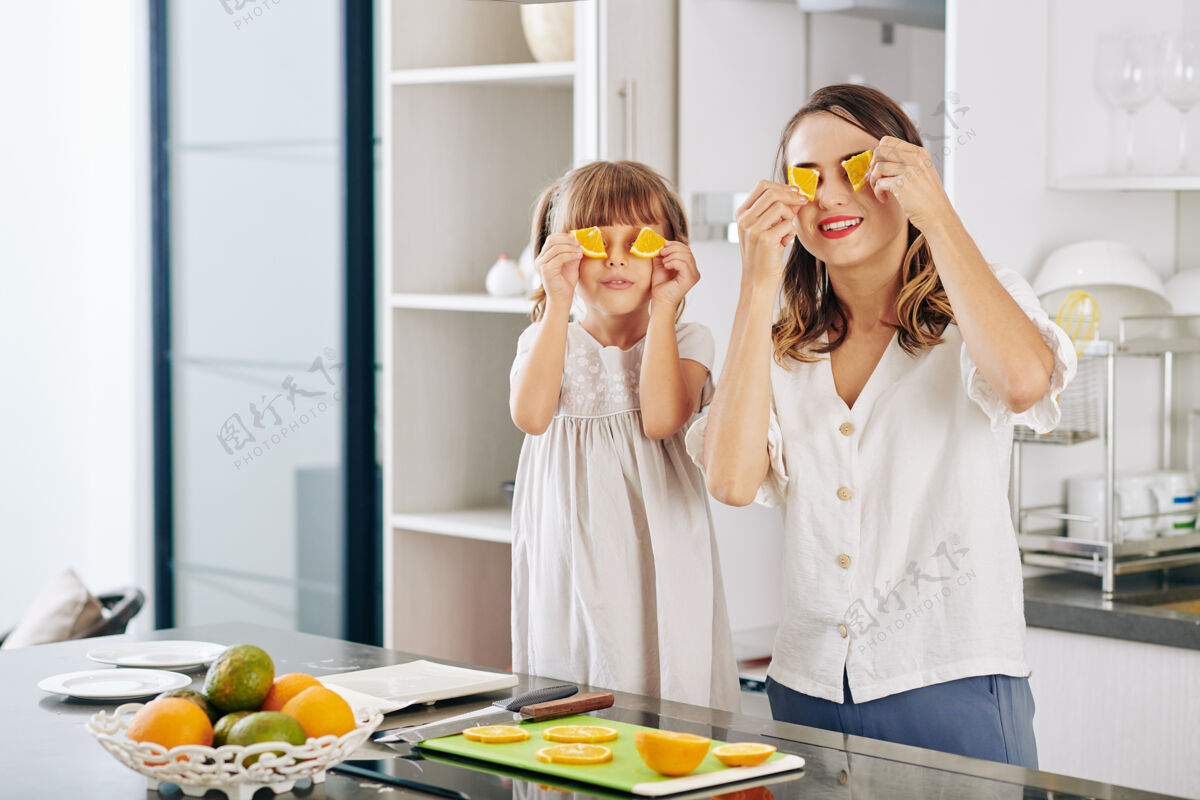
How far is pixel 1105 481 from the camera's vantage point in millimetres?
2391

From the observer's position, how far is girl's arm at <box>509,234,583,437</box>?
6.15 ft

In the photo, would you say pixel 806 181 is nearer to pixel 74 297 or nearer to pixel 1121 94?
pixel 1121 94

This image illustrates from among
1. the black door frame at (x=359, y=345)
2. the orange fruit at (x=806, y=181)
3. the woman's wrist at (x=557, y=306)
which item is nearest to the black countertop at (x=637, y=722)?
the woman's wrist at (x=557, y=306)

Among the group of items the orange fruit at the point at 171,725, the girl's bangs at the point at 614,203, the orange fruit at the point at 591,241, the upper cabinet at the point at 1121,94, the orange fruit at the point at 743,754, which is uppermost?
the upper cabinet at the point at 1121,94

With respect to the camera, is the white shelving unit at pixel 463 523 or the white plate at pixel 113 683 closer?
the white plate at pixel 113 683

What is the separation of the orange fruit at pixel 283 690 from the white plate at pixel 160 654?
52 centimetres

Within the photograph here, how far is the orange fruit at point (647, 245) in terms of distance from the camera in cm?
187

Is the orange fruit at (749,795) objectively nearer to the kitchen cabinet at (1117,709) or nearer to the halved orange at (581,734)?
the halved orange at (581,734)

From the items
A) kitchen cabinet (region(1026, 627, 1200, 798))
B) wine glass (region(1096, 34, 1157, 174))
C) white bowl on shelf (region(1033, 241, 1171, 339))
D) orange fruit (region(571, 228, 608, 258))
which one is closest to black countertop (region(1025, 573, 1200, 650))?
kitchen cabinet (region(1026, 627, 1200, 798))

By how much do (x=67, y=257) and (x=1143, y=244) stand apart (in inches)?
110

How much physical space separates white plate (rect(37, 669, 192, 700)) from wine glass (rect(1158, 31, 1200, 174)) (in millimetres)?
1849

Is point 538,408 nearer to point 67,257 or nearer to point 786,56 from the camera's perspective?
point 786,56

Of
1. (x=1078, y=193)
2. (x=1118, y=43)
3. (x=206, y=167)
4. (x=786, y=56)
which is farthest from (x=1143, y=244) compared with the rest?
(x=206, y=167)

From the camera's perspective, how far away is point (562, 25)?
9.46ft
